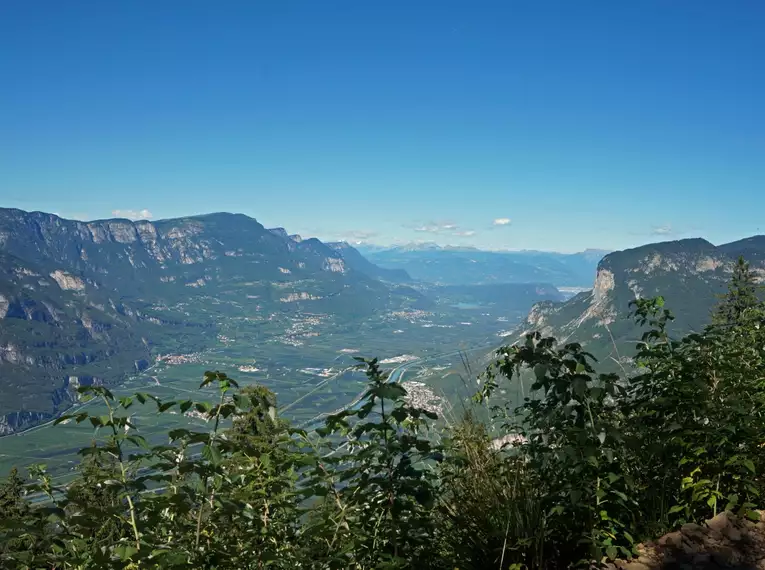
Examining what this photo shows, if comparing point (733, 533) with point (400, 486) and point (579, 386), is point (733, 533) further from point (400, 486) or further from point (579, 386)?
point (400, 486)

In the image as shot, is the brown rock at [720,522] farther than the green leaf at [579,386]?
Yes

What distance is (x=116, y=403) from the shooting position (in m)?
3.91

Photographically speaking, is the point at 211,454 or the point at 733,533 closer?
the point at 211,454

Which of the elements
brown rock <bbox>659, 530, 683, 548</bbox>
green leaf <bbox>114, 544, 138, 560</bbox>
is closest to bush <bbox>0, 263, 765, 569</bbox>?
green leaf <bbox>114, 544, 138, 560</bbox>

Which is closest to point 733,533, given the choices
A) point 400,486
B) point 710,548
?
point 710,548

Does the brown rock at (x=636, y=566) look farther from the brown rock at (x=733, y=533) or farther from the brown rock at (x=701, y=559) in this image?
the brown rock at (x=733, y=533)

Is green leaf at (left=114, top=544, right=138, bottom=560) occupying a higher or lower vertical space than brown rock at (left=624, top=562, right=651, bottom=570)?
higher

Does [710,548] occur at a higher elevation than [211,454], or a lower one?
lower

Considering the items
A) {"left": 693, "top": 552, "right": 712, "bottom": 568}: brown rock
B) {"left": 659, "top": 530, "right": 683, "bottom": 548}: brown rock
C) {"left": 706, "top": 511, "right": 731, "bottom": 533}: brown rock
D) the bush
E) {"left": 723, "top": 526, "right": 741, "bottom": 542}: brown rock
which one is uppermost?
the bush

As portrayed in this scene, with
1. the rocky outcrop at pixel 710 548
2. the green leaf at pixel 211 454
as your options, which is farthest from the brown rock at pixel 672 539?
the green leaf at pixel 211 454

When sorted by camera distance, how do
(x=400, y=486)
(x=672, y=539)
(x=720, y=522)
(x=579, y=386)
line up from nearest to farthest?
(x=400, y=486) → (x=579, y=386) → (x=672, y=539) → (x=720, y=522)

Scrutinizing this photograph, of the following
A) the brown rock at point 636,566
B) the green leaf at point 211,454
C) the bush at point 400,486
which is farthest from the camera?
the brown rock at point 636,566

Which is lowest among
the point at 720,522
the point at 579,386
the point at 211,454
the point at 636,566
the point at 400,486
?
the point at 636,566

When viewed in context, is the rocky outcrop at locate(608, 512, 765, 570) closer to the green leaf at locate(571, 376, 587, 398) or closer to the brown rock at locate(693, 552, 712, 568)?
the brown rock at locate(693, 552, 712, 568)
